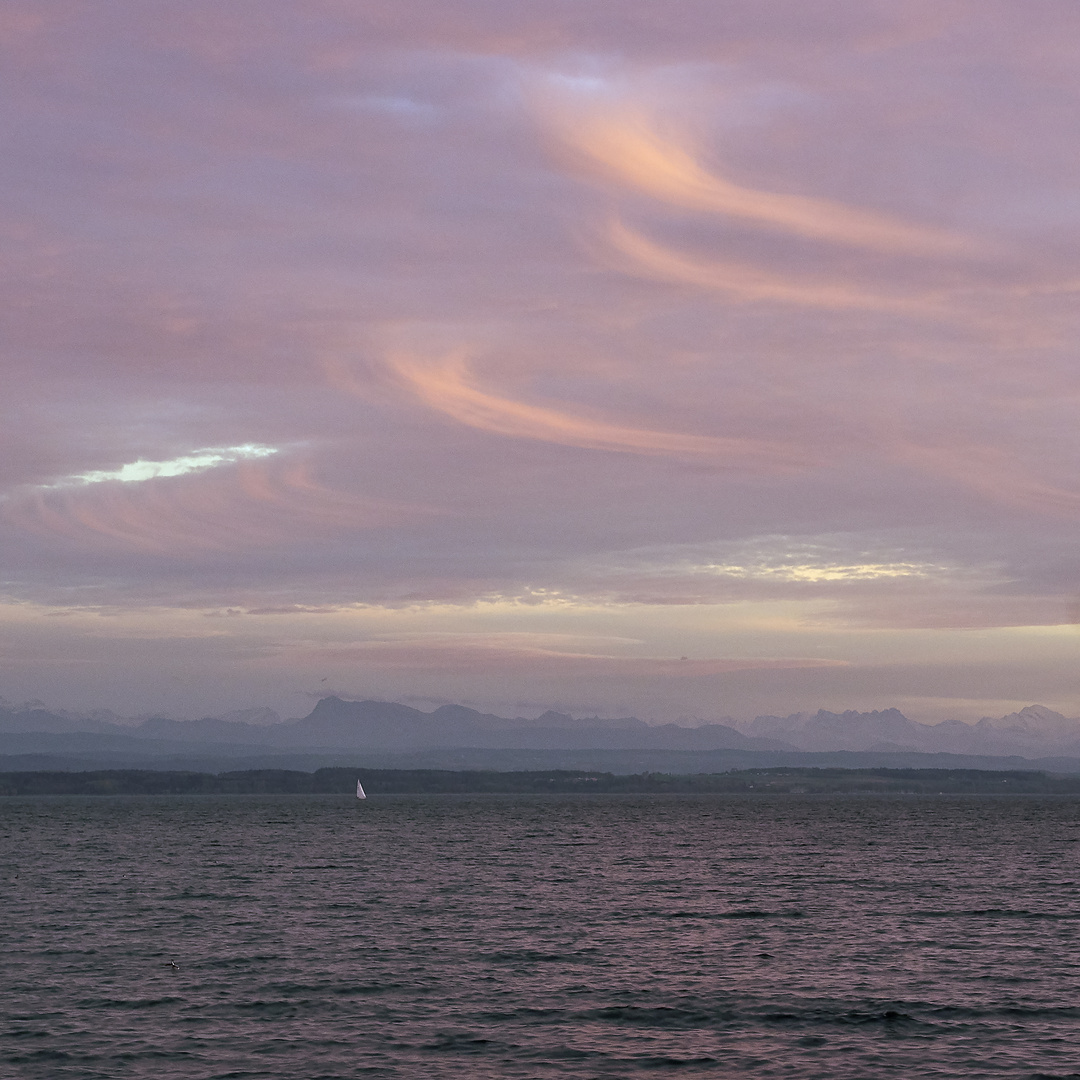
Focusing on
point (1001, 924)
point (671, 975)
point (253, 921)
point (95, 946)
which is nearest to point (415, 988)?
point (671, 975)

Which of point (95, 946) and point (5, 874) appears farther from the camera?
point (5, 874)

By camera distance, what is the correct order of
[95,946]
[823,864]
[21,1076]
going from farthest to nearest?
[823,864] < [95,946] < [21,1076]

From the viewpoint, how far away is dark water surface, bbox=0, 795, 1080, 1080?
51.2 meters

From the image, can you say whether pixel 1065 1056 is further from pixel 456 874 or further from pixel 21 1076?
pixel 456 874

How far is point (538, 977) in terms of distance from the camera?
68.6 meters

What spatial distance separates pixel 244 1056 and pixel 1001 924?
6190cm

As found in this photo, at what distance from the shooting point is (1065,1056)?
170 ft

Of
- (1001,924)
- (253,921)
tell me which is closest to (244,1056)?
(253,921)

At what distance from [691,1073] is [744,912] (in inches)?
2051

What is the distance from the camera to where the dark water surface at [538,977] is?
51.2m

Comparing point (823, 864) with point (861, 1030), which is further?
point (823, 864)

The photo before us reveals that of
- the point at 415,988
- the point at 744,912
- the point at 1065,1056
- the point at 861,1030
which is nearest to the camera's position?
the point at 1065,1056

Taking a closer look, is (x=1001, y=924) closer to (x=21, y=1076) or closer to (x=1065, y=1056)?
(x=1065, y=1056)

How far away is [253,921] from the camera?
93062mm
